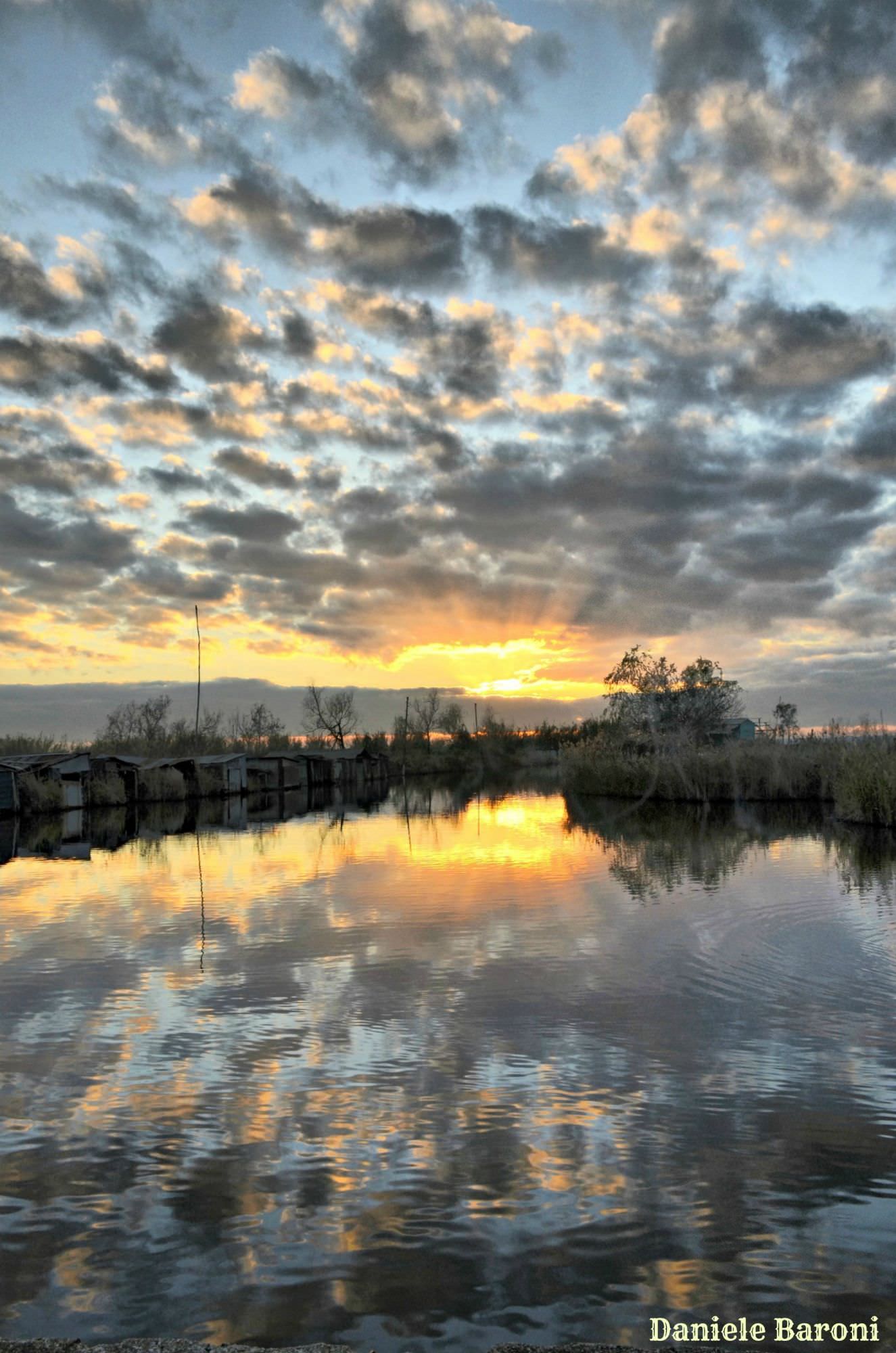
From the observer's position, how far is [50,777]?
148 ft

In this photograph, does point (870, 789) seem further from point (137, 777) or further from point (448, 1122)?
point (137, 777)

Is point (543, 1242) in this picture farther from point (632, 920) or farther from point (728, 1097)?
point (632, 920)

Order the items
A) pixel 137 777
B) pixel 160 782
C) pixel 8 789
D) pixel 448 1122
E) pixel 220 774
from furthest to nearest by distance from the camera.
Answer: pixel 220 774
pixel 160 782
pixel 137 777
pixel 8 789
pixel 448 1122

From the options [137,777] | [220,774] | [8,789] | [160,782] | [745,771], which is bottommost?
Answer: [160,782]

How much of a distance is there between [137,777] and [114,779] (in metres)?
2.81

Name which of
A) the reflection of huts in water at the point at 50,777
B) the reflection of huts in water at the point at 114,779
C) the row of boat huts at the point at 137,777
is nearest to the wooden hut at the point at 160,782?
the row of boat huts at the point at 137,777

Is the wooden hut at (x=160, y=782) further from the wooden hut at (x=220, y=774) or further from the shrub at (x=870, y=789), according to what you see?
the shrub at (x=870, y=789)

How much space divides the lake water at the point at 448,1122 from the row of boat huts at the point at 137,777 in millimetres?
30913

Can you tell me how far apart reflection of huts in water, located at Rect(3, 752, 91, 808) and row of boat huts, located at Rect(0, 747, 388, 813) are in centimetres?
3

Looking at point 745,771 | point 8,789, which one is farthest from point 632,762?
point 8,789

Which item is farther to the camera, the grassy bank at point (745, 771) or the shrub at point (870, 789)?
the grassy bank at point (745, 771)

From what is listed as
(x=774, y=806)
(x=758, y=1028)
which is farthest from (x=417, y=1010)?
(x=774, y=806)

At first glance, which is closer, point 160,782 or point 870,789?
point 870,789

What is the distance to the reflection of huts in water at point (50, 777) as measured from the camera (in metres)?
41.9
